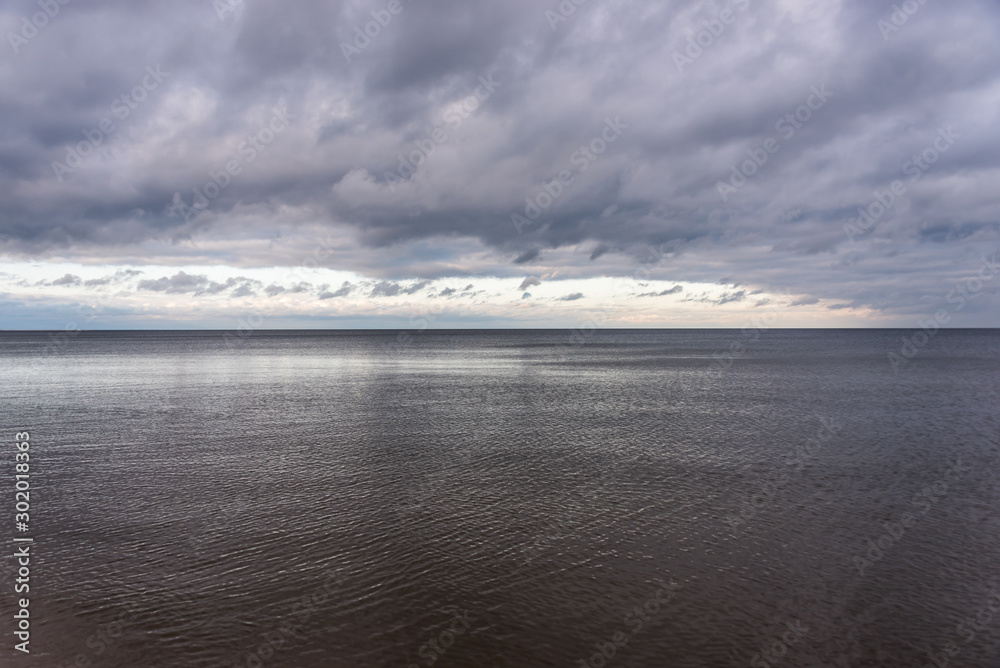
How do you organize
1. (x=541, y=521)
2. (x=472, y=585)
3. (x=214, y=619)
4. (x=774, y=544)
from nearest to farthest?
(x=214, y=619), (x=472, y=585), (x=774, y=544), (x=541, y=521)

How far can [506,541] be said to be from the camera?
17828 millimetres

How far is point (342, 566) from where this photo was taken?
15867 mm

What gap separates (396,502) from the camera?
21.4m

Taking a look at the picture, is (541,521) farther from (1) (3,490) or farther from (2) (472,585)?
(1) (3,490)

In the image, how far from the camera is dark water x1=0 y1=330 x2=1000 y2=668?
41.2ft

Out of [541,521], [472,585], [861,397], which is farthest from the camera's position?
[861,397]

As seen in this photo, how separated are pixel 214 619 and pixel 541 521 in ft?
33.8

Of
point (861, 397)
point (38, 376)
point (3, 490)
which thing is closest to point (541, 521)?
point (3, 490)

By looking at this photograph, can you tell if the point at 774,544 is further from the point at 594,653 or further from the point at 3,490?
the point at 3,490

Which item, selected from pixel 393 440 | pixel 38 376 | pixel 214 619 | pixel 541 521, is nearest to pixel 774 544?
pixel 541 521

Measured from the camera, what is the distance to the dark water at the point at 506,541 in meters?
12.6

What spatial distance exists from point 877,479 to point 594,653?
64.1ft

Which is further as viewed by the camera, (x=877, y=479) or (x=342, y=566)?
(x=877, y=479)

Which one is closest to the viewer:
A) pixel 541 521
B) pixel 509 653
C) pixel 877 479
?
pixel 509 653
